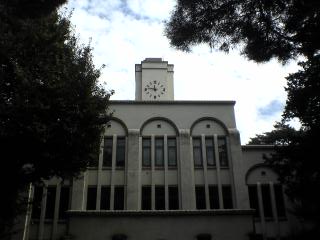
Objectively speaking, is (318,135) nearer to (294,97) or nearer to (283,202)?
(294,97)

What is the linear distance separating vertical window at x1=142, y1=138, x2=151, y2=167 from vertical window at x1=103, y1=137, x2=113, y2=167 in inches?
87.1

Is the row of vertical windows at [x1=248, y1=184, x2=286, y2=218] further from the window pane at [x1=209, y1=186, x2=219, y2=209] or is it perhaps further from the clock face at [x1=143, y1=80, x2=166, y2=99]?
the clock face at [x1=143, y1=80, x2=166, y2=99]

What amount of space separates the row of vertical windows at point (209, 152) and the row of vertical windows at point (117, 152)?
483 cm

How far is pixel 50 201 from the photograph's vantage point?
931 inches

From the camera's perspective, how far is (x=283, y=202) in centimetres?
2483

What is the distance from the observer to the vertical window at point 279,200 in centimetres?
2462

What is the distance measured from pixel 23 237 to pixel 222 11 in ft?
60.4

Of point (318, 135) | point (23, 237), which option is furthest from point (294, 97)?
point (23, 237)

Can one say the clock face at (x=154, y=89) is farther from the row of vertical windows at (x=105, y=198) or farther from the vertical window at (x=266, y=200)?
the vertical window at (x=266, y=200)

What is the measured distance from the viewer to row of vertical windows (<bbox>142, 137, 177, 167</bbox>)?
25031 mm

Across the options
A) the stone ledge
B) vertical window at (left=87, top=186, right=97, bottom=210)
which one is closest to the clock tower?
vertical window at (left=87, top=186, right=97, bottom=210)

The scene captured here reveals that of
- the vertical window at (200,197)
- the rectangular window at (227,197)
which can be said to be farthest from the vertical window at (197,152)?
the rectangular window at (227,197)

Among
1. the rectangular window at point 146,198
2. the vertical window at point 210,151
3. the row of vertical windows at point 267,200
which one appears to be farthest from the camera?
the vertical window at point 210,151

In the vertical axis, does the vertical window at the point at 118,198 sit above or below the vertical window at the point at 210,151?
below
